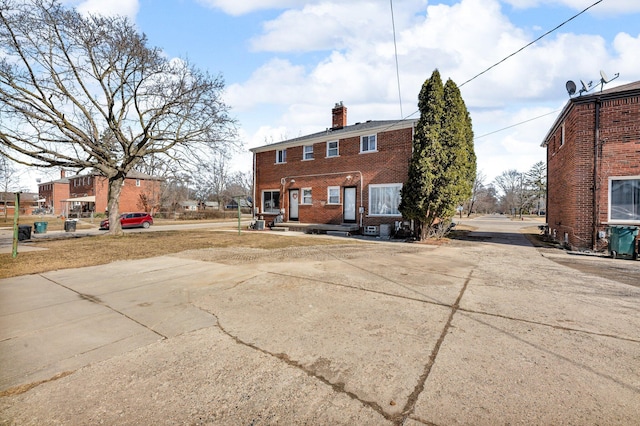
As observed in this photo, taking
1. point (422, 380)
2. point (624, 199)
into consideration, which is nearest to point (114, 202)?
point (422, 380)

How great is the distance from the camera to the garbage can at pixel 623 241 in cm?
952

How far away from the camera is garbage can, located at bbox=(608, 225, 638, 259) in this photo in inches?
375

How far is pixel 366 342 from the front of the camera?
3.62 meters

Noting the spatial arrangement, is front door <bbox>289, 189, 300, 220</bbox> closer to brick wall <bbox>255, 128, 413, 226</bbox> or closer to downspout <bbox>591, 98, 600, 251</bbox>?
brick wall <bbox>255, 128, 413, 226</bbox>

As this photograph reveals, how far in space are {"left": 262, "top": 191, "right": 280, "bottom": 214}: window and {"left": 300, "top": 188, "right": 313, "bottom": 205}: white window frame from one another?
8.34ft

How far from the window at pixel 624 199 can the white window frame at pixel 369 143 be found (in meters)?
10.7

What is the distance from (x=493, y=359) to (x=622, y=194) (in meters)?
11.7

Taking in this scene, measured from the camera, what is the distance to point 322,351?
340 centimetres

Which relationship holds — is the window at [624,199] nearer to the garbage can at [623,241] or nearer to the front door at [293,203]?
the garbage can at [623,241]

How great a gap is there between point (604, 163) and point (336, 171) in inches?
507

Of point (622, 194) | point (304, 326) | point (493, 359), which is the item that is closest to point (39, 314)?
point (304, 326)

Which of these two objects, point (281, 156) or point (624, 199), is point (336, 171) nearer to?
point (281, 156)

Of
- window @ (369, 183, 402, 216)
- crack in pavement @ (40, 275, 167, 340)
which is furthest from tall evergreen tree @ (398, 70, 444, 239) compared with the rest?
crack in pavement @ (40, 275, 167, 340)

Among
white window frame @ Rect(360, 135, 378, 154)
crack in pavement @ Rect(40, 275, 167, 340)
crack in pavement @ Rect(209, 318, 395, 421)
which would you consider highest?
white window frame @ Rect(360, 135, 378, 154)
